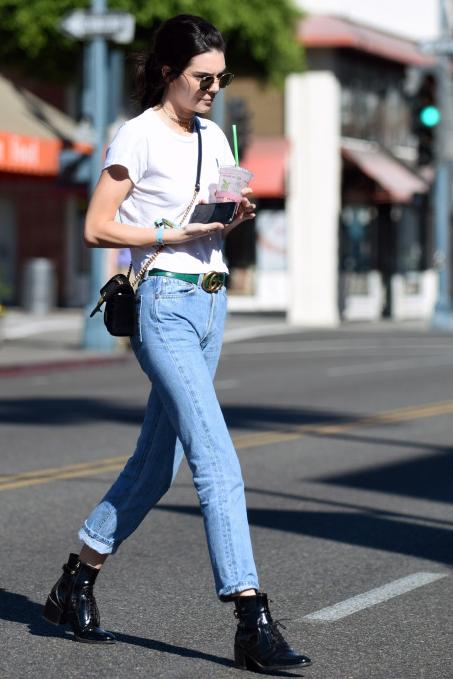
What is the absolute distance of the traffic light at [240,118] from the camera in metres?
34.0

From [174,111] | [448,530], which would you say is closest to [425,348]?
[448,530]

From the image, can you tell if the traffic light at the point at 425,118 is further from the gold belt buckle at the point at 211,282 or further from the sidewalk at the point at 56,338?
the gold belt buckle at the point at 211,282

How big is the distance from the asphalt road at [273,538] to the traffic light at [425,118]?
1382 cm

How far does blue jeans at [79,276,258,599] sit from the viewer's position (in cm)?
522

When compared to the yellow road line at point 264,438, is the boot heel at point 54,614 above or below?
above

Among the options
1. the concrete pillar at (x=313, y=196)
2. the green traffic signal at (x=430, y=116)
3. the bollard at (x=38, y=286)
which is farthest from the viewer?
the concrete pillar at (x=313, y=196)

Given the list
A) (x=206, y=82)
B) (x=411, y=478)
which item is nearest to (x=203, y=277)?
(x=206, y=82)

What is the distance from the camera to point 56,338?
27609 mm

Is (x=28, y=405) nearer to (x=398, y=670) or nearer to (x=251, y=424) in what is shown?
(x=251, y=424)

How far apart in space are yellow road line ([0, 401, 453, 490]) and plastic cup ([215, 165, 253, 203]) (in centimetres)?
466

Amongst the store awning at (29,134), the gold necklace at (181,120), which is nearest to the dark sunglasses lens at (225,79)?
the gold necklace at (181,120)

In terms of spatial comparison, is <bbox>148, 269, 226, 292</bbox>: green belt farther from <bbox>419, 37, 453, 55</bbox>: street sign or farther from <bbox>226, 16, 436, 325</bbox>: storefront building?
<bbox>226, 16, 436, 325</bbox>: storefront building

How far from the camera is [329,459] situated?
36.5 feet

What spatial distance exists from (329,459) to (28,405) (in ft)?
17.0
